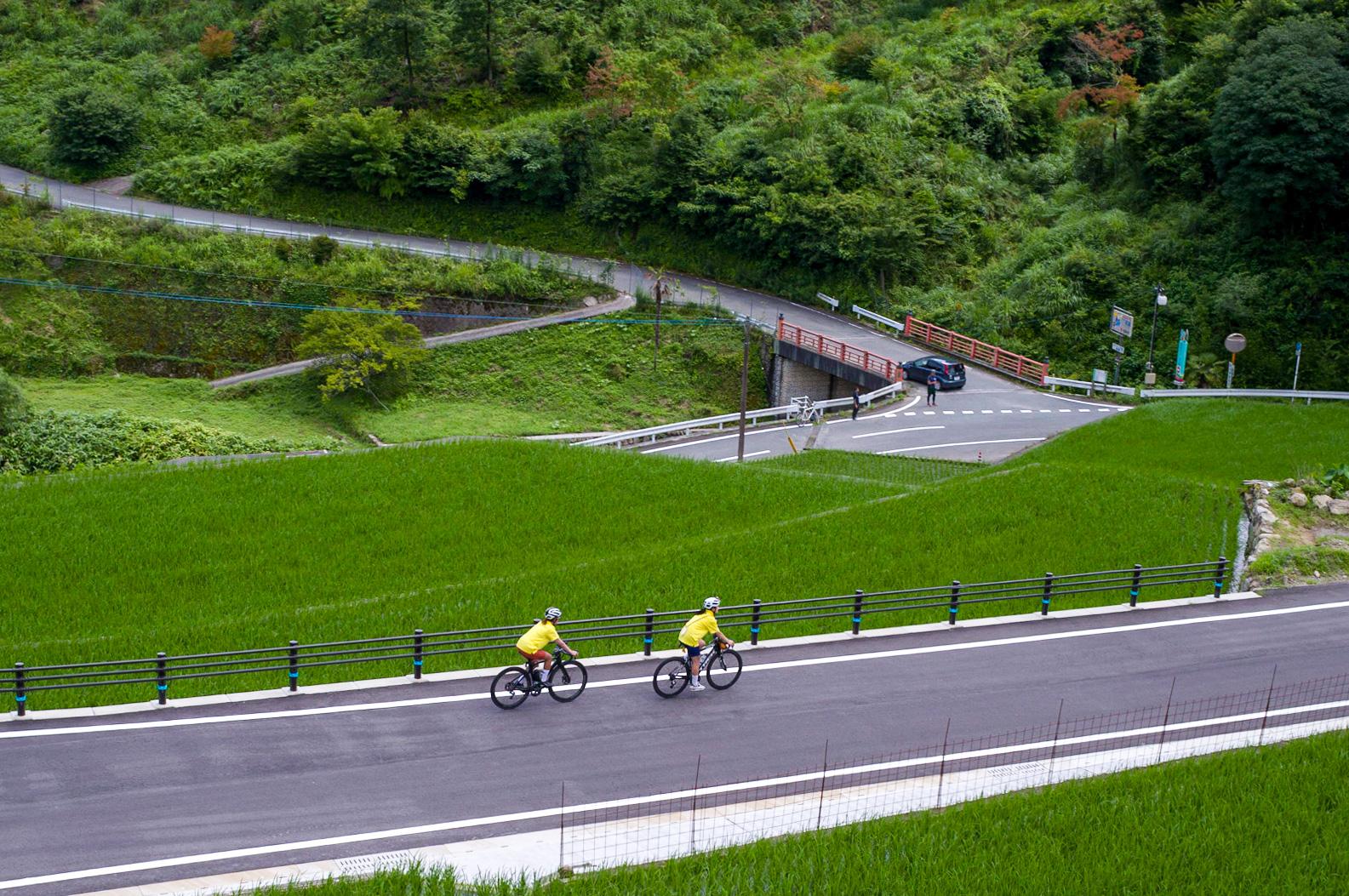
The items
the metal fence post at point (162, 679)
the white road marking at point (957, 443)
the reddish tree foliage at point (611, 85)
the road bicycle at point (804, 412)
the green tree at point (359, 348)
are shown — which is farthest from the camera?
the reddish tree foliage at point (611, 85)

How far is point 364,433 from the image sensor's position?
44156 mm

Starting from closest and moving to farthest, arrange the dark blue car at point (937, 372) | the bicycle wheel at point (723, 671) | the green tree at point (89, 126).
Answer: the bicycle wheel at point (723, 671)
the dark blue car at point (937, 372)
the green tree at point (89, 126)

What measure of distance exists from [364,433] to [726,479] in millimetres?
16415

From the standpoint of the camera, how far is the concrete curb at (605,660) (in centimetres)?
1880

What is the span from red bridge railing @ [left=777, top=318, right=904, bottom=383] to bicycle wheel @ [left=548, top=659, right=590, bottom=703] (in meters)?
30.7

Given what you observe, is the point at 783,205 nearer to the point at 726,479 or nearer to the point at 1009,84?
the point at 1009,84

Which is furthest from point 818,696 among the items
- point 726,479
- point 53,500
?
point 53,500

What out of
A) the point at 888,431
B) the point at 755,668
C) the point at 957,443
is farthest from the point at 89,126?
the point at 755,668

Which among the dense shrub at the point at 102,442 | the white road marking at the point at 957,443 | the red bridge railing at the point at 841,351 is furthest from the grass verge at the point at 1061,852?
the red bridge railing at the point at 841,351

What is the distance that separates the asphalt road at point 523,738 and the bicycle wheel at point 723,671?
8.9 inches

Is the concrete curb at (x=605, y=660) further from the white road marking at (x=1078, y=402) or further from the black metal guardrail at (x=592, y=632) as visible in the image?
the white road marking at (x=1078, y=402)

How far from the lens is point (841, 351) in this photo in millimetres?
49938

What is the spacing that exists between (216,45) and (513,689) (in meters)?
63.1

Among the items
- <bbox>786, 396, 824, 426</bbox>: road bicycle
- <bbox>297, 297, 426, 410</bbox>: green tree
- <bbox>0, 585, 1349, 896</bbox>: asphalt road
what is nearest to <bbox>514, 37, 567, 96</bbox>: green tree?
<bbox>297, 297, 426, 410</bbox>: green tree
